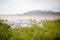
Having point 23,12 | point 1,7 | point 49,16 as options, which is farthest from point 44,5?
point 1,7

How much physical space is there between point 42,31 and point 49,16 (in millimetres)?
273

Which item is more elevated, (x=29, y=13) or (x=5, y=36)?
(x=29, y=13)

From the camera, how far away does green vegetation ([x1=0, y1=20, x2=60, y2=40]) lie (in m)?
2.12

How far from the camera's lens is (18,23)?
85.6 inches

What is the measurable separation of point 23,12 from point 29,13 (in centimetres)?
10

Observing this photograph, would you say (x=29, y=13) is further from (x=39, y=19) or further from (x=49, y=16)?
(x=49, y=16)

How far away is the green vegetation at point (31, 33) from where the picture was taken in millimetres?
2125

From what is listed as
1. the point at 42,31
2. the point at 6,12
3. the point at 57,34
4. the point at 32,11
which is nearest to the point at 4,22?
the point at 6,12

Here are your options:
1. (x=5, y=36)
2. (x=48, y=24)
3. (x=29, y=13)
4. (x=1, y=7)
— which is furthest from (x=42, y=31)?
(x=1, y=7)

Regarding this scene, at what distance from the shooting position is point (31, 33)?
2.15m

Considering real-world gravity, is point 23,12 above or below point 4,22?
above

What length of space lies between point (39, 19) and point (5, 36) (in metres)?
0.60

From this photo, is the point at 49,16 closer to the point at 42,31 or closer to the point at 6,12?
the point at 42,31

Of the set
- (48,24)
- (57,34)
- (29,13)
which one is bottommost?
(57,34)
